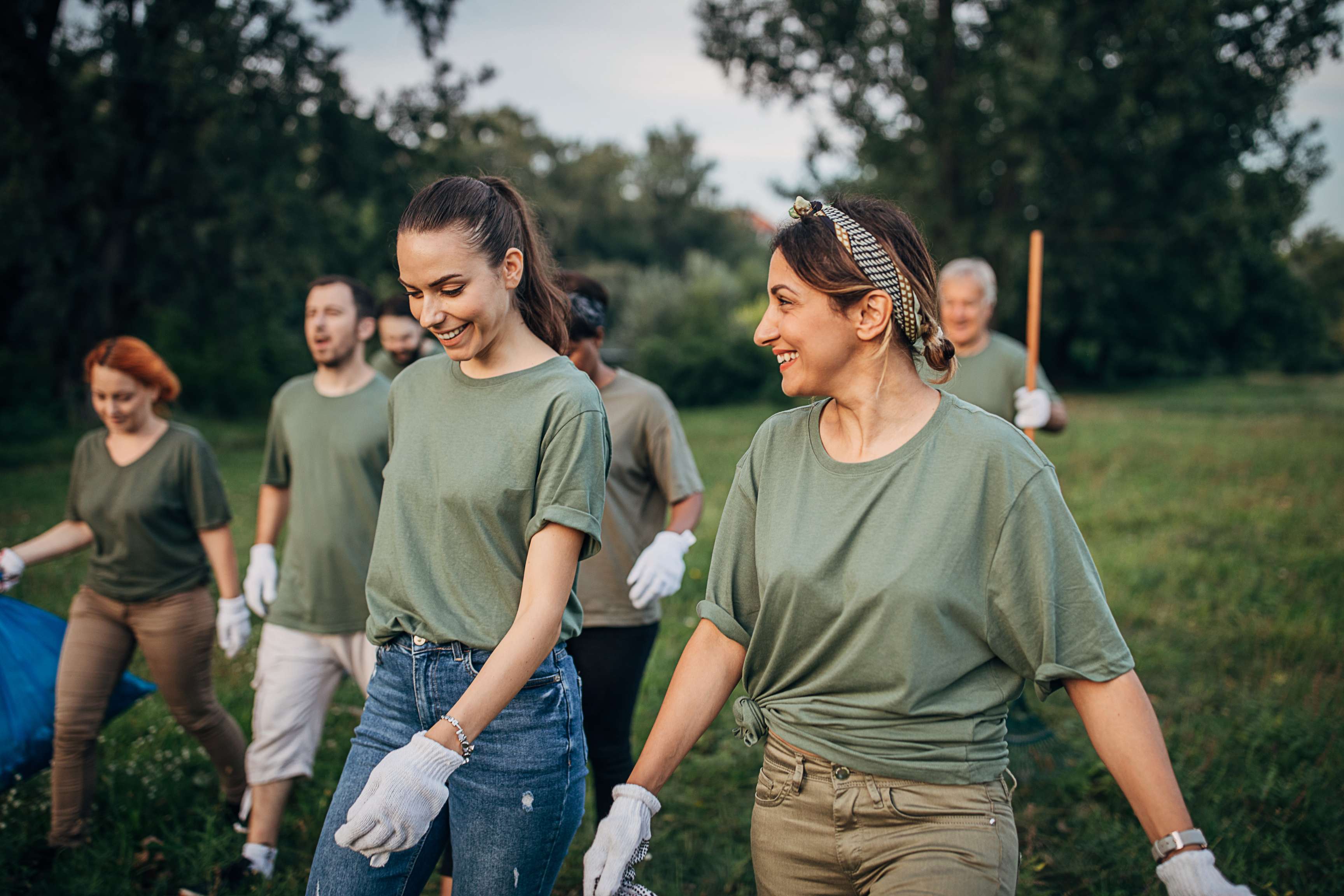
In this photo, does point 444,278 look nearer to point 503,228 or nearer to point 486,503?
point 503,228

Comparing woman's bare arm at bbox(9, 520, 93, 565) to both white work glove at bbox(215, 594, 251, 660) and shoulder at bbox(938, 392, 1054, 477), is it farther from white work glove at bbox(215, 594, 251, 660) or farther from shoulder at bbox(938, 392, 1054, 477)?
shoulder at bbox(938, 392, 1054, 477)

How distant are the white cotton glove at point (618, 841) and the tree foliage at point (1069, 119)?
19740 millimetres

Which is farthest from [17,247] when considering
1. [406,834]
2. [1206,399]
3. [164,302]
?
[1206,399]

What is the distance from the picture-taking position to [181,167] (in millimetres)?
16656

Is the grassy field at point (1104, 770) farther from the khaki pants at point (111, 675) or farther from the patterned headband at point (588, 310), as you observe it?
the patterned headband at point (588, 310)

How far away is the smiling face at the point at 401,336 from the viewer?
176 inches

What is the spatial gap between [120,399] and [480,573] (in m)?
2.39

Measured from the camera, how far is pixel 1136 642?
596 centimetres

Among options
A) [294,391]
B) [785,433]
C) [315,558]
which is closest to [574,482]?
[785,433]

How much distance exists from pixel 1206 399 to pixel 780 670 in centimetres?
2932

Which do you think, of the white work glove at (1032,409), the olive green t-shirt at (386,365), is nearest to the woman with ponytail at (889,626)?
the white work glove at (1032,409)

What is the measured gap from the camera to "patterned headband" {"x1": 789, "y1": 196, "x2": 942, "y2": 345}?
1828mm

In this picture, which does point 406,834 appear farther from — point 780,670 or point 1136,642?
point 1136,642

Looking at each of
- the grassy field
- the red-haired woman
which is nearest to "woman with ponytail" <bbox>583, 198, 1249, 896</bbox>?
the grassy field
